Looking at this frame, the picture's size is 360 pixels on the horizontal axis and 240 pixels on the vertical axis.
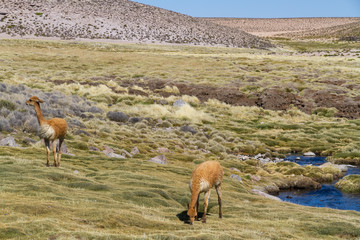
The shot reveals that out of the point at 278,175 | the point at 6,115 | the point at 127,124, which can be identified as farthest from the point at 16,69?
the point at 278,175

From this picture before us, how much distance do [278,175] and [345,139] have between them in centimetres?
1370

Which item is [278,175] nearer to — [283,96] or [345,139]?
[345,139]

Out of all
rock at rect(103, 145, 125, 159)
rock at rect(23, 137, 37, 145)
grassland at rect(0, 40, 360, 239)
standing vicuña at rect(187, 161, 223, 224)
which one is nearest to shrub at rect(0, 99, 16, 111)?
grassland at rect(0, 40, 360, 239)

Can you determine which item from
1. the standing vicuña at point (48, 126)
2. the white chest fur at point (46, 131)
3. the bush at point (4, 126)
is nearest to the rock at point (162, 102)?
the bush at point (4, 126)

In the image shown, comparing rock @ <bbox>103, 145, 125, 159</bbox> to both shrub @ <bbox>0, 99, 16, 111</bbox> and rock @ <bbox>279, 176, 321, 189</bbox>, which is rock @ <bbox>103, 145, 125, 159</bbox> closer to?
shrub @ <bbox>0, 99, 16, 111</bbox>

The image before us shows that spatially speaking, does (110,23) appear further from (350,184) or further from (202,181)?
(202,181)

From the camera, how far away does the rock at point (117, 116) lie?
38875 mm

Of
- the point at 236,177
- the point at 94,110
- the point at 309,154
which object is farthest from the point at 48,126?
the point at 94,110

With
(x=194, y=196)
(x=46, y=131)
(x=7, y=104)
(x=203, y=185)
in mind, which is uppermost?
(x=46, y=131)

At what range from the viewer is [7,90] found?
36188 millimetres

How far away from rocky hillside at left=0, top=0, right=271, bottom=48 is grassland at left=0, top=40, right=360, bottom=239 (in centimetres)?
5825

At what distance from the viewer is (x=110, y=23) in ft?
486

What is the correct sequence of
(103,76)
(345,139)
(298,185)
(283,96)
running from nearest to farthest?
(298,185) → (345,139) → (283,96) → (103,76)

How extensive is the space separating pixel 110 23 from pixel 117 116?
115 metres
